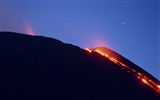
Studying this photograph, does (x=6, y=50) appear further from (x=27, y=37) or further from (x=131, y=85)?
(x=131, y=85)

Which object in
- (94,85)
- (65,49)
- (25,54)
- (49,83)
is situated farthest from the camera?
(65,49)

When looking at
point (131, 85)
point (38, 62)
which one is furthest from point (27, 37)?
point (131, 85)

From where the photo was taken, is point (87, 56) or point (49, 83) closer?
point (49, 83)

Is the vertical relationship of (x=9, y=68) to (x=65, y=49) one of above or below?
below

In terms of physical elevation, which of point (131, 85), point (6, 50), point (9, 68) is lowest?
point (131, 85)

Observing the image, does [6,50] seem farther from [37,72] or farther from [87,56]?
[87,56]

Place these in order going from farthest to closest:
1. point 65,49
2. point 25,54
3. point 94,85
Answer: point 65,49 → point 25,54 → point 94,85
